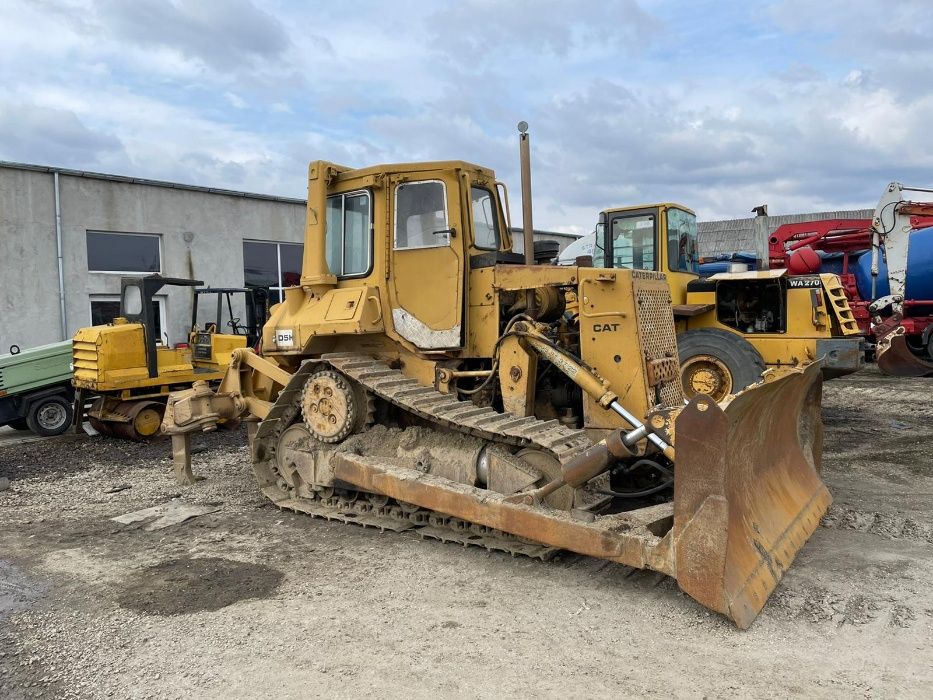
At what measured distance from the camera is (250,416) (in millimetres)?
7383

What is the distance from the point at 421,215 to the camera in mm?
6195

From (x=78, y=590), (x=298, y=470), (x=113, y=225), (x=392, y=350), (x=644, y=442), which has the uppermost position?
(x=113, y=225)

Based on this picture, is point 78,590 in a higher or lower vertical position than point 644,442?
lower

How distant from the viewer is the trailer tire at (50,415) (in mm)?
10703

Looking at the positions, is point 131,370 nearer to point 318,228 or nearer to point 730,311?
point 318,228

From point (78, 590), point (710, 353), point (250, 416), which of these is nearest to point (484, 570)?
point (78, 590)

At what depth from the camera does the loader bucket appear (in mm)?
3865

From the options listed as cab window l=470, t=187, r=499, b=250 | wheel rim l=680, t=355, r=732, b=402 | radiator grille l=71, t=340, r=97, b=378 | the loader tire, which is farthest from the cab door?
radiator grille l=71, t=340, r=97, b=378

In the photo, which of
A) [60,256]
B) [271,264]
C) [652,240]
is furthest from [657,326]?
[271,264]

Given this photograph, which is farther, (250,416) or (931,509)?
(250,416)

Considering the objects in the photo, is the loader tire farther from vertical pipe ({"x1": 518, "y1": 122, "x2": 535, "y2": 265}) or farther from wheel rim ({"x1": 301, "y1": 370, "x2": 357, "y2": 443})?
wheel rim ({"x1": 301, "y1": 370, "x2": 357, "y2": 443})

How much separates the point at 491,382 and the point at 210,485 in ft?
10.8

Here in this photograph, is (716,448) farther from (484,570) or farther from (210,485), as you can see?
(210,485)

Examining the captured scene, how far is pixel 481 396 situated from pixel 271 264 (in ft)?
47.0
